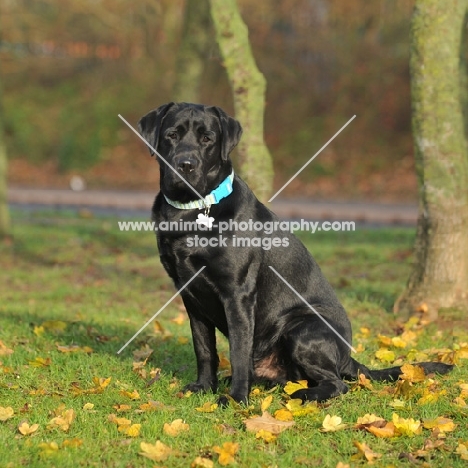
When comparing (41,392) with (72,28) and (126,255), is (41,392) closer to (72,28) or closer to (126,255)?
(126,255)

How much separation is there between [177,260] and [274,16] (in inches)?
895

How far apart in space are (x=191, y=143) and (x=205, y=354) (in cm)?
143

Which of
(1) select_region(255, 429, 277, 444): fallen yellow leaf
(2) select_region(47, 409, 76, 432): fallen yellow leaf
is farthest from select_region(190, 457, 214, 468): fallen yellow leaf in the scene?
Answer: (2) select_region(47, 409, 76, 432): fallen yellow leaf

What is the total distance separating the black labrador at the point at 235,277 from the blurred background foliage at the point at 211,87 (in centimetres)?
1555

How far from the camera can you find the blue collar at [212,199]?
508cm

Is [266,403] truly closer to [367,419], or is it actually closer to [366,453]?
[367,419]

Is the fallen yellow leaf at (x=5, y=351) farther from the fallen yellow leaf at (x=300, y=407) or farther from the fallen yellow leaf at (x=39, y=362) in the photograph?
the fallen yellow leaf at (x=300, y=407)

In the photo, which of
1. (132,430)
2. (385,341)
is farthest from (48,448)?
(385,341)

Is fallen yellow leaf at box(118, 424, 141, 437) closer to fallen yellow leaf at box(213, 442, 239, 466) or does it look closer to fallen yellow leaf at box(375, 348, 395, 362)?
fallen yellow leaf at box(213, 442, 239, 466)

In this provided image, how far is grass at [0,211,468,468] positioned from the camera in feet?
13.5

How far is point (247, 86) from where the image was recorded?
317 inches

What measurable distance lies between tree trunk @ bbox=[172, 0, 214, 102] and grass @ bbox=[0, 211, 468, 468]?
3.07 metres

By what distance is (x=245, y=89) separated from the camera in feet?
26.4

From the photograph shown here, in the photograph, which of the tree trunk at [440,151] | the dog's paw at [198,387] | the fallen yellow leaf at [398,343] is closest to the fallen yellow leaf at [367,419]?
the dog's paw at [198,387]
